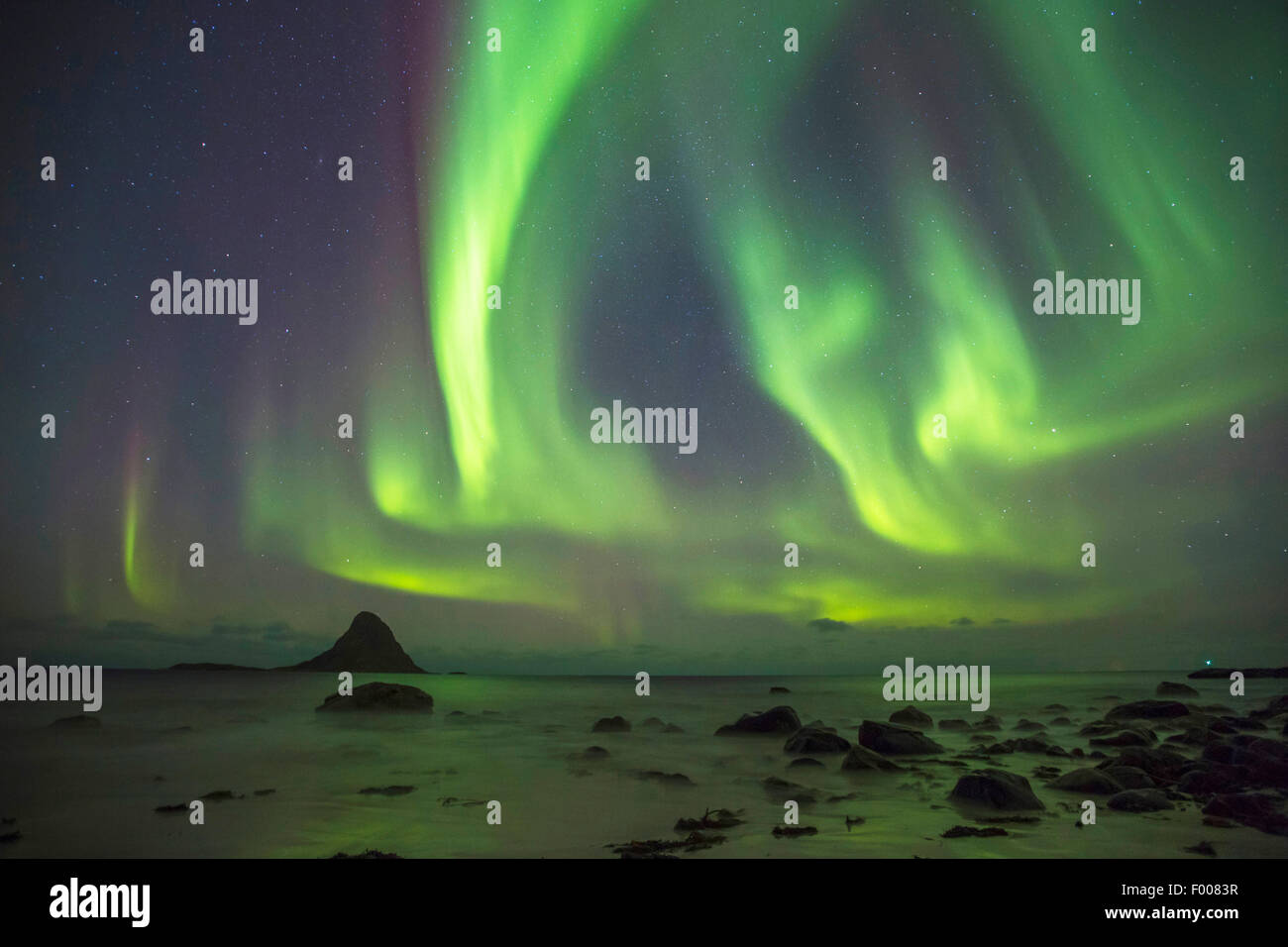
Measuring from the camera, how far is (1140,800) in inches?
485

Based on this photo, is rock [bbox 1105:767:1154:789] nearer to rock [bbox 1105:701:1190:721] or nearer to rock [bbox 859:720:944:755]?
rock [bbox 859:720:944:755]

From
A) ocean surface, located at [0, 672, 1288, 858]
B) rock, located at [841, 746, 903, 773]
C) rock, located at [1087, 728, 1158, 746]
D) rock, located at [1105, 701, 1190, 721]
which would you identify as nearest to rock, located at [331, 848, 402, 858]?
ocean surface, located at [0, 672, 1288, 858]

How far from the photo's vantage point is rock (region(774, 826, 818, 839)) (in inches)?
474

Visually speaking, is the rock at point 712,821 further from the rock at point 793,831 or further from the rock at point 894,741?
the rock at point 894,741

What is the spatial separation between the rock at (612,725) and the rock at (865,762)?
8.00 meters

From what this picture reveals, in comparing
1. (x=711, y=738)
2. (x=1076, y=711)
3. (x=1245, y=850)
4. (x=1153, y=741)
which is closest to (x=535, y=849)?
(x=711, y=738)

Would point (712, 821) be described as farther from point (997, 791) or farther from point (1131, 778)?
point (1131, 778)

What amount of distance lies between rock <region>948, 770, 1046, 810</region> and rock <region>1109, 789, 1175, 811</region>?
3.61 feet

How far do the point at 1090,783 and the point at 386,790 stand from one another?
38.8 feet

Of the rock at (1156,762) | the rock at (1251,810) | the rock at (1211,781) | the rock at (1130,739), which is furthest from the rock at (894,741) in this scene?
the rock at (1251,810)
